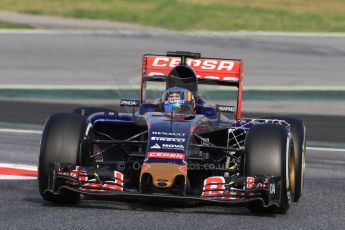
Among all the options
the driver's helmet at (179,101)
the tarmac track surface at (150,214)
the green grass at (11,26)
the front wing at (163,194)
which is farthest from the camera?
the green grass at (11,26)

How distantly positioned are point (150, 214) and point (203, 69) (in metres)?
3.19

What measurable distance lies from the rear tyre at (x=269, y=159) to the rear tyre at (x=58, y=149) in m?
1.57

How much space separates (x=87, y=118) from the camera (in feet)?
36.6

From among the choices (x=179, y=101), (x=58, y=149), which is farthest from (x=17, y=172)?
(x=58, y=149)

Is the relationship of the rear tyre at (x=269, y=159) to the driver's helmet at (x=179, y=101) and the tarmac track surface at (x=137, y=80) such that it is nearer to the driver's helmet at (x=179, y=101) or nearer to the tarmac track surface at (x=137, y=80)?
the tarmac track surface at (x=137, y=80)

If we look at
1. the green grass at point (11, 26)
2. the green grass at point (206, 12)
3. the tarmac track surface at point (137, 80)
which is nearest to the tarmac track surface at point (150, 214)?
the tarmac track surface at point (137, 80)

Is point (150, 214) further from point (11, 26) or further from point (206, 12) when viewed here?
point (206, 12)

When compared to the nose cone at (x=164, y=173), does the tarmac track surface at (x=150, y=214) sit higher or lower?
lower

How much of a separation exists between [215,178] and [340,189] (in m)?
2.50

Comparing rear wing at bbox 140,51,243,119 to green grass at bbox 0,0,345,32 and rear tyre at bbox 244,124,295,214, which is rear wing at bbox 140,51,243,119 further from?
green grass at bbox 0,0,345,32

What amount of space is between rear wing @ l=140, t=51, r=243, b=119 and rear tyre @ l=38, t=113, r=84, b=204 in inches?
95.9

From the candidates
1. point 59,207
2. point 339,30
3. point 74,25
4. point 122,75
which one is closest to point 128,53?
point 74,25

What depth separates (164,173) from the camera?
10.2 metres

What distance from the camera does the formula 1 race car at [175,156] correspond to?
1026cm
